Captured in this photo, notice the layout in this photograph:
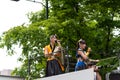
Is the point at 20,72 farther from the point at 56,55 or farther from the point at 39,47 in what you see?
the point at 56,55

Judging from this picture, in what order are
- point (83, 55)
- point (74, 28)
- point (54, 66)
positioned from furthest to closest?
point (74, 28) < point (54, 66) < point (83, 55)

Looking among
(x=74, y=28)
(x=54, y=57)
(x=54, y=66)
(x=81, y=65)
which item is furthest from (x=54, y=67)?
(x=74, y=28)

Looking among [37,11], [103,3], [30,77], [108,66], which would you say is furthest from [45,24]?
[108,66]

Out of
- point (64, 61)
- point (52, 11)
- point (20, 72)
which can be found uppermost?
point (64, 61)

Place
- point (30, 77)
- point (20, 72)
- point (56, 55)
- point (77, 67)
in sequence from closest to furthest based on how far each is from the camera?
1. point (77, 67)
2. point (56, 55)
3. point (30, 77)
4. point (20, 72)

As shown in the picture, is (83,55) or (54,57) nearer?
(83,55)

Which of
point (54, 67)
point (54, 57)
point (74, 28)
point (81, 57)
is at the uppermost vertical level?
point (81, 57)

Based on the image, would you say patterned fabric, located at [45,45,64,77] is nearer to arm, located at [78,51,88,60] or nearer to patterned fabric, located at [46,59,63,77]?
patterned fabric, located at [46,59,63,77]

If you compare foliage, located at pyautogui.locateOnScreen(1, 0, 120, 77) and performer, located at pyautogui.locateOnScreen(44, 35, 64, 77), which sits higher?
performer, located at pyautogui.locateOnScreen(44, 35, 64, 77)

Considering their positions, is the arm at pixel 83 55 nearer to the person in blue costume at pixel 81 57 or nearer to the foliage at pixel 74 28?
the person in blue costume at pixel 81 57

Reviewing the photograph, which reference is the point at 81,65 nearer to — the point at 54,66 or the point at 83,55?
the point at 83,55

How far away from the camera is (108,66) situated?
970 centimetres

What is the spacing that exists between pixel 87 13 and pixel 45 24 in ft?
6.36

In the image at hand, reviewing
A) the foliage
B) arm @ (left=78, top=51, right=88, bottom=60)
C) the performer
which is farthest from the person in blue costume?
the foliage
